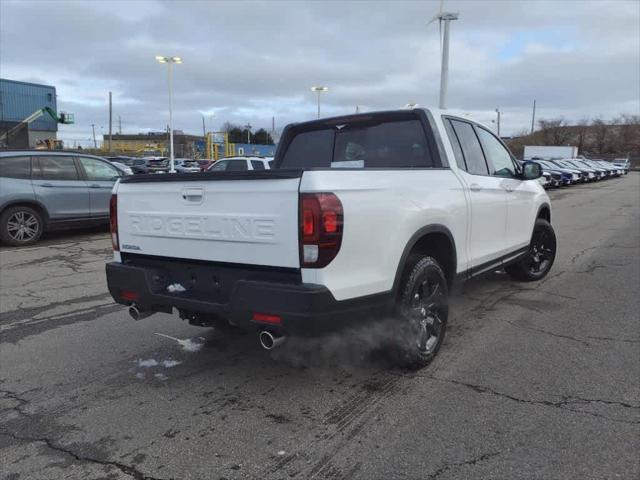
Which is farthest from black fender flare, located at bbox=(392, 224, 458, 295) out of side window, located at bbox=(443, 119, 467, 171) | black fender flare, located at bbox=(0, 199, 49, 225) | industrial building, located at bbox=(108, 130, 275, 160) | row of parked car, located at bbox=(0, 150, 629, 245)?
industrial building, located at bbox=(108, 130, 275, 160)

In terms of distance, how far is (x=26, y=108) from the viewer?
59.8 metres

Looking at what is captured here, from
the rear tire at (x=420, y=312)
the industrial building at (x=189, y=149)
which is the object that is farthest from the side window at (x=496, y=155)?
the industrial building at (x=189, y=149)

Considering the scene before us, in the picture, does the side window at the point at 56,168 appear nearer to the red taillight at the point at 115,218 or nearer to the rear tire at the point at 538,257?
the red taillight at the point at 115,218

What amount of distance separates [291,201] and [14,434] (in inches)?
85.9

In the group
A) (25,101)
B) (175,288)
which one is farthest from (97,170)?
(25,101)

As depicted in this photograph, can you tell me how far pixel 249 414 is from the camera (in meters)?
3.46

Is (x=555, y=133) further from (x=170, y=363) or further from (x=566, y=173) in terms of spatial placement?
(x=170, y=363)

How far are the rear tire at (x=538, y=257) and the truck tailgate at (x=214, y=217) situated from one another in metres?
4.36

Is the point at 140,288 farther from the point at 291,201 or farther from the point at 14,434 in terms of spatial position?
the point at 291,201

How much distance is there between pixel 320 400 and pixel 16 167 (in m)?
8.89

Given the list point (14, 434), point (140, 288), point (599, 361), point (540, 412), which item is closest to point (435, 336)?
point (540, 412)

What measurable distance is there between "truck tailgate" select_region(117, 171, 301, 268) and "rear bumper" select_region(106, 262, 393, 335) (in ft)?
0.55

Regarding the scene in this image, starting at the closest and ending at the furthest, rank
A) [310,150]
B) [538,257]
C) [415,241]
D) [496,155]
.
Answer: [415,241]
[310,150]
[496,155]
[538,257]

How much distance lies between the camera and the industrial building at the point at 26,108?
2253 inches
